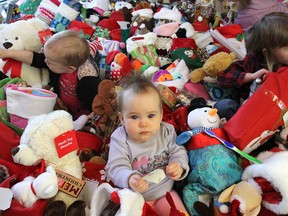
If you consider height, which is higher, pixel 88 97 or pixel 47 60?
pixel 47 60

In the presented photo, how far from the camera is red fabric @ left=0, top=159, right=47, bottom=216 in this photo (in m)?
0.88

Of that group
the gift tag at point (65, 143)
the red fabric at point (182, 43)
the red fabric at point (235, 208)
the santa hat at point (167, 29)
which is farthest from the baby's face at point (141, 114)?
the santa hat at point (167, 29)

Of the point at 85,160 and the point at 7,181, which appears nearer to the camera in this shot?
the point at 7,181

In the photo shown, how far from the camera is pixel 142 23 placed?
6.33ft

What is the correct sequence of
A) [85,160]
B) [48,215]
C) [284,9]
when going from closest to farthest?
1. [48,215]
2. [85,160]
3. [284,9]

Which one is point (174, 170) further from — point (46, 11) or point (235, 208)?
point (46, 11)

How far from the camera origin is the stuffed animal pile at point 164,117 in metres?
0.92

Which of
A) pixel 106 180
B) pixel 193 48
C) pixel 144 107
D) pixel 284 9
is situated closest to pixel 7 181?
pixel 106 180

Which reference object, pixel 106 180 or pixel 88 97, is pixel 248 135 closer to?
pixel 106 180

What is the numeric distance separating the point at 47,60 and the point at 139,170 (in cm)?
68

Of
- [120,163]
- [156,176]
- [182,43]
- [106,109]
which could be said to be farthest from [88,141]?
[182,43]

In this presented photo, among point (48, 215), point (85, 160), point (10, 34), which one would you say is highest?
point (10, 34)

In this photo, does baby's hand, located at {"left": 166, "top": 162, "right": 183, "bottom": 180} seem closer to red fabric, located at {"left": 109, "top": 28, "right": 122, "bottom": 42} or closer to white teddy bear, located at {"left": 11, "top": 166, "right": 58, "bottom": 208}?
white teddy bear, located at {"left": 11, "top": 166, "right": 58, "bottom": 208}

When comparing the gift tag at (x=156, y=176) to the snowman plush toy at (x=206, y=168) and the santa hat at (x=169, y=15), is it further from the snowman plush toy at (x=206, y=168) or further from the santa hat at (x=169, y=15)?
the santa hat at (x=169, y=15)
